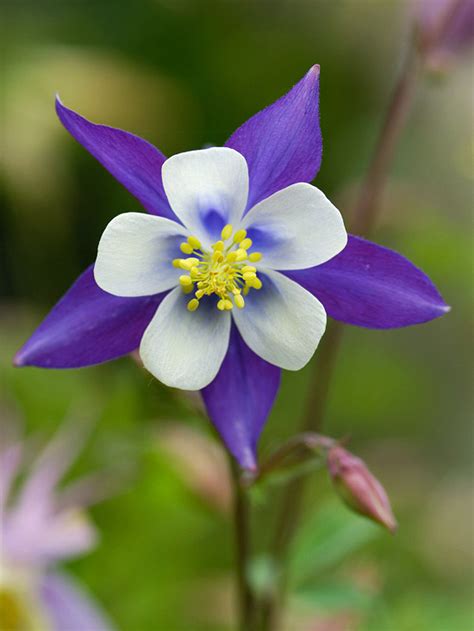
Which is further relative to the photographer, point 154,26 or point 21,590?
point 154,26

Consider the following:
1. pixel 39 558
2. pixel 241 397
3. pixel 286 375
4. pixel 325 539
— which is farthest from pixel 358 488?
pixel 286 375

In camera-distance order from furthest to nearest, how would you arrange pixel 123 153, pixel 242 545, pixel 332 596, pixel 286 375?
pixel 286 375 < pixel 332 596 < pixel 242 545 < pixel 123 153

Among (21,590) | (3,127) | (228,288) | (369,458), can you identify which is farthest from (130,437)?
(3,127)

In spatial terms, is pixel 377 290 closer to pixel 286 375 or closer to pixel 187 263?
pixel 187 263

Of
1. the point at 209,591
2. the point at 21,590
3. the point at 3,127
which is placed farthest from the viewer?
the point at 3,127

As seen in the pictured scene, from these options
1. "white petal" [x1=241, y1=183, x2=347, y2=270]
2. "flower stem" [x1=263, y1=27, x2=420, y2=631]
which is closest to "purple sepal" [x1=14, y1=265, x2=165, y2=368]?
"white petal" [x1=241, y1=183, x2=347, y2=270]

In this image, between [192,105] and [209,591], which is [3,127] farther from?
[209,591]

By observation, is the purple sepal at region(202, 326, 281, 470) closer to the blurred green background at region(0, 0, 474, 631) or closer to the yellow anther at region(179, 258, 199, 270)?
the yellow anther at region(179, 258, 199, 270)
